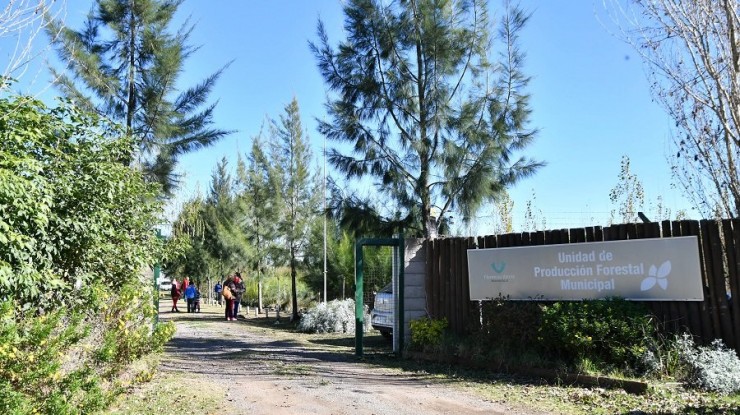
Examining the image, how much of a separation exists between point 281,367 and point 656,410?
588 cm

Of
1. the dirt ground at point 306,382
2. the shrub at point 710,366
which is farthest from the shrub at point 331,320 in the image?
the shrub at point 710,366

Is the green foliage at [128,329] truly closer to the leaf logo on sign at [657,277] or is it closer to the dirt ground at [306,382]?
the dirt ground at [306,382]

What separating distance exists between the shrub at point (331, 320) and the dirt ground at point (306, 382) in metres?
3.10

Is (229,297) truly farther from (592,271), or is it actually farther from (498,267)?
(592,271)

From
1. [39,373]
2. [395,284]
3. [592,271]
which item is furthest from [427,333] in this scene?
[39,373]

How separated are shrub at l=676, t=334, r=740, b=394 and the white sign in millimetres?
759

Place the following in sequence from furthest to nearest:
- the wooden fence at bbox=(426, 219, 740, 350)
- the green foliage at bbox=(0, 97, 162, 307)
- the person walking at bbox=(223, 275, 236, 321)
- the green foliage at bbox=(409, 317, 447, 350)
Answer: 1. the person walking at bbox=(223, 275, 236, 321)
2. the green foliage at bbox=(409, 317, 447, 350)
3. the wooden fence at bbox=(426, 219, 740, 350)
4. the green foliage at bbox=(0, 97, 162, 307)

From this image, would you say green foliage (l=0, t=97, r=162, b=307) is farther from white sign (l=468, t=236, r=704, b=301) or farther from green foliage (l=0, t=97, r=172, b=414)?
white sign (l=468, t=236, r=704, b=301)

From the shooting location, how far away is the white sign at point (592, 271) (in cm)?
895

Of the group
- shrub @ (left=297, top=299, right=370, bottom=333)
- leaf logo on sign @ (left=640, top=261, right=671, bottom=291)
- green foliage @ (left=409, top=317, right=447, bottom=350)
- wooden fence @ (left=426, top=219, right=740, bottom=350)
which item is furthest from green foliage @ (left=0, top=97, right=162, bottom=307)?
shrub @ (left=297, top=299, right=370, bottom=333)

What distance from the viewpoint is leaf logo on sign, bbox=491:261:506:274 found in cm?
1120

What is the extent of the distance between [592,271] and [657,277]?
3.34 ft

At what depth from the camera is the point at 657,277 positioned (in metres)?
9.16

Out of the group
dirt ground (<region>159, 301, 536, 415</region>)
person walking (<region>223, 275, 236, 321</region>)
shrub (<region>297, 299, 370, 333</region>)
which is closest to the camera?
dirt ground (<region>159, 301, 536, 415</region>)
